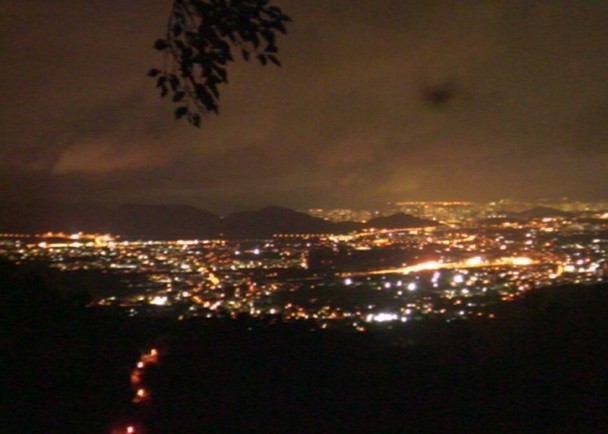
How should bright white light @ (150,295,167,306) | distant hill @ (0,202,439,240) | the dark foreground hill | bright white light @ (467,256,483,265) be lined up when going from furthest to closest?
1. distant hill @ (0,202,439,240)
2. bright white light @ (467,256,483,265)
3. bright white light @ (150,295,167,306)
4. the dark foreground hill

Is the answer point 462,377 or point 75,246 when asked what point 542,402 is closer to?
point 462,377

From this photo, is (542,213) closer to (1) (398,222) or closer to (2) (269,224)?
(1) (398,222)

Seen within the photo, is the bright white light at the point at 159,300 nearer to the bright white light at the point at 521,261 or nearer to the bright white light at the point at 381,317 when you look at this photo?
the bright white light at the point at 381,317

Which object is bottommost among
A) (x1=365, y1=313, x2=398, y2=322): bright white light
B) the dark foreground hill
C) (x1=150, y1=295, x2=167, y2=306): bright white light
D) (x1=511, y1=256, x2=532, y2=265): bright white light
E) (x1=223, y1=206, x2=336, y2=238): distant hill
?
the dark foreground hill

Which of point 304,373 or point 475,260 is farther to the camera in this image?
point 475,260

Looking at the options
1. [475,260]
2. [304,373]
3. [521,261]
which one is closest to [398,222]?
[475,260]

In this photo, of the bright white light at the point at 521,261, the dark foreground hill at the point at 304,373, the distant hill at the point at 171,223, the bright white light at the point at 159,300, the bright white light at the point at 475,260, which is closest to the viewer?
the dark foreground hill at the point at 304,373

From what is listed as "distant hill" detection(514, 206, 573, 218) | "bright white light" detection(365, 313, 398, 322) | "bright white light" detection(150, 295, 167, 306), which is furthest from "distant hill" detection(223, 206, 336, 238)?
"bright white light" detection(365, 313, 398, 322)

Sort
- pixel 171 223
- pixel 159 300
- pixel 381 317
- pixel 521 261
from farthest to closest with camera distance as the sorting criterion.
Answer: pixel 171 223, pixel 521 261, pixel 159 300, pixel 381 317

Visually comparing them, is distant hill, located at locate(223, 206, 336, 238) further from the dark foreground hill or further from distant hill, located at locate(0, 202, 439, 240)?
the dark foreground hill

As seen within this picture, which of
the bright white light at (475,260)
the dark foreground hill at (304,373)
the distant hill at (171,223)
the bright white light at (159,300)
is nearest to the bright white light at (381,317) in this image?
the dark foreground hill at (304,373)

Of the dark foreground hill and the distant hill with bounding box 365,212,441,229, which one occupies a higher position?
the distant hill with bounding box 365,212,441,229
